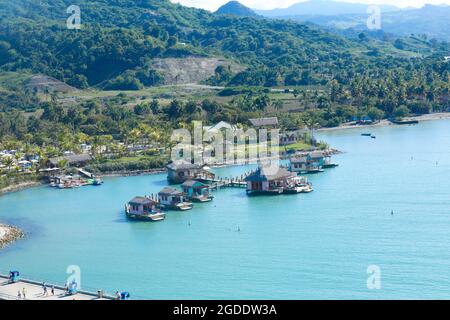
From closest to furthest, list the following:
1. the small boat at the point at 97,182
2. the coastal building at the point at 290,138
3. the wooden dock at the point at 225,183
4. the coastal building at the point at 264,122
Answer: the wooden dock at the point at 225,183, the small boat at the point at 97,182, the coastal building at the point at 290,138, the coastal building at the point at 264,122

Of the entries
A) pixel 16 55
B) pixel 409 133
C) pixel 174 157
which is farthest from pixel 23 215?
pixel 16 55

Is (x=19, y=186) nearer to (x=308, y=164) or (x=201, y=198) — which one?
(x=201, y=198)

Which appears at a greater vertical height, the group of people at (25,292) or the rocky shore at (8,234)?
the group of people at (25,292)

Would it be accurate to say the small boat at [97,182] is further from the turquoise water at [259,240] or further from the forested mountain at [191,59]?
the forested mountain at [191,59]

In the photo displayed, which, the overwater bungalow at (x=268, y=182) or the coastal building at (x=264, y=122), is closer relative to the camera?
the overwater bungalow at (x=268, y=182)

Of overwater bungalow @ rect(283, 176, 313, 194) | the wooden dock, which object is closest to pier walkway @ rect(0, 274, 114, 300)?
overwater bungalow @ rect(283, 176, 313, 194)

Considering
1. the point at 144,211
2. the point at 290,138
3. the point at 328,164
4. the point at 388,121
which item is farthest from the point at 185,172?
the point at 388,121

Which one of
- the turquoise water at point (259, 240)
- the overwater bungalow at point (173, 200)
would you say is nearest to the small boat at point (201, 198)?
the turquoise water at point (259, 240)
